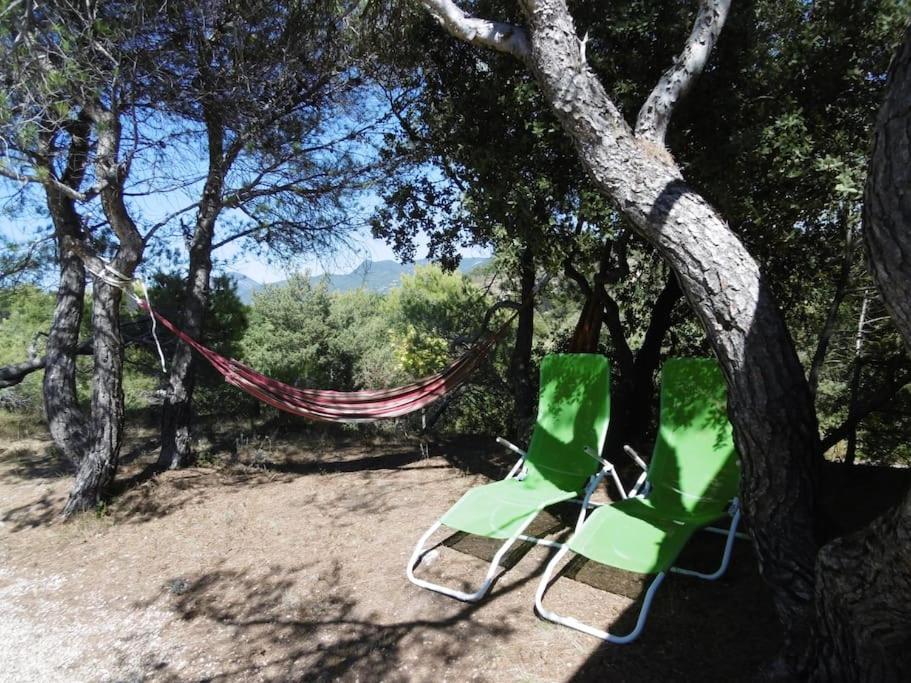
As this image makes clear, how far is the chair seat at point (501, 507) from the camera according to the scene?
8.27 feet

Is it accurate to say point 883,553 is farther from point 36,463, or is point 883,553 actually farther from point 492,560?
point 36,463

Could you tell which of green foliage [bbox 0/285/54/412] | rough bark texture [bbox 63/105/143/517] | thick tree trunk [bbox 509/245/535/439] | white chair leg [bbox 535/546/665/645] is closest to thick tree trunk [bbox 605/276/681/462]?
thick tree trunk [bbox 509/245/535/439]

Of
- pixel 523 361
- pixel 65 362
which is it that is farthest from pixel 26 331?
pixel 523 361

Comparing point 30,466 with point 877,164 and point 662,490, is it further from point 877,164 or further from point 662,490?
point 877,164

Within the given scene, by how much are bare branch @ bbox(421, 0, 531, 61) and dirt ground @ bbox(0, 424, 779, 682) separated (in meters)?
2.41

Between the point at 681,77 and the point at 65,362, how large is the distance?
4.49 m

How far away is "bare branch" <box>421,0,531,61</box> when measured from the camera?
2.55 meters

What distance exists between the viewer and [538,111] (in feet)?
10.5

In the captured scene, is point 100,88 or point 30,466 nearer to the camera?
point 100,88

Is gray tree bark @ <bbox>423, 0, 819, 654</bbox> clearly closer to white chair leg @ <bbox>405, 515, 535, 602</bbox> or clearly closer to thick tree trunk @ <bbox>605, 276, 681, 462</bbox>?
white chair leg @ <bbox>405, 515, 535, 602</bbox>

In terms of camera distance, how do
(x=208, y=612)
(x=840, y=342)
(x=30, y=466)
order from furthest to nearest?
(x=840, y=342), (x=30, y=466), (x=208, y=612)

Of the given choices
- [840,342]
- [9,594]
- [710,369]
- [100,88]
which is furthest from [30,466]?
[840,342]

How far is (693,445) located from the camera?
2834 millimetres

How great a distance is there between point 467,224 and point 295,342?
3865 mm
